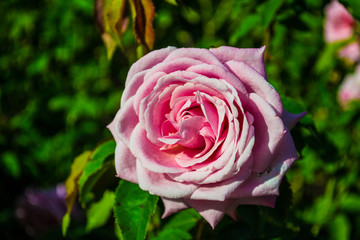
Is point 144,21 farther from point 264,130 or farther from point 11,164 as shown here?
point 11,164

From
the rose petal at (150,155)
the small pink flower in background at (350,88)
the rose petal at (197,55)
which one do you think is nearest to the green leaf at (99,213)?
the rose petal at (150,155)

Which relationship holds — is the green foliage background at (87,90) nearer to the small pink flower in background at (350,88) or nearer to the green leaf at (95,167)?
the small pink flower in background at (350,88)

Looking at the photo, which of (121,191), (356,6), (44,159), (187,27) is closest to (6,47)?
(44,159)

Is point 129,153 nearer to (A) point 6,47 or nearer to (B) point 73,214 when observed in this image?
(B) point 73,214

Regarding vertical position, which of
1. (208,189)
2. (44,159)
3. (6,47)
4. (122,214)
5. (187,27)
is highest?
(208,189)

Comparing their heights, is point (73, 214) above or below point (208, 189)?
below

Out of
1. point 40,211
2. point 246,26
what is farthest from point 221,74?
point 40,211
